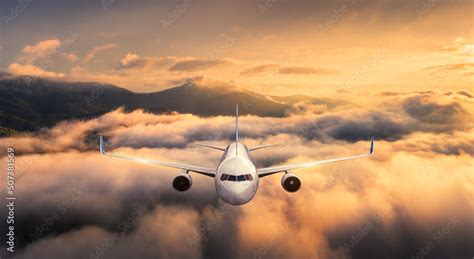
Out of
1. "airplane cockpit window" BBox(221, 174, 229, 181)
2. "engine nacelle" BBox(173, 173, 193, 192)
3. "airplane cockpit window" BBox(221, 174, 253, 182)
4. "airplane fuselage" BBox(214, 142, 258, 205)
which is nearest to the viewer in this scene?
"airplane fuselage" BBox(214, 142, 258, 205)

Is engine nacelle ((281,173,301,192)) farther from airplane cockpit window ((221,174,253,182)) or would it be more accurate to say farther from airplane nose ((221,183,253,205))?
airplane nose ((221,183,253,205))

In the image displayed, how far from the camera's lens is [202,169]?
38.3 meters

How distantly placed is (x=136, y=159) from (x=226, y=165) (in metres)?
16.1

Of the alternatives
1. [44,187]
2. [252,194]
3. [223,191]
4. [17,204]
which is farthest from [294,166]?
[44,187]

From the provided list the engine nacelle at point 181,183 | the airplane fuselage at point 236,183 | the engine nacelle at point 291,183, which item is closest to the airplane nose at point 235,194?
the airplane fuselage at point 236,183

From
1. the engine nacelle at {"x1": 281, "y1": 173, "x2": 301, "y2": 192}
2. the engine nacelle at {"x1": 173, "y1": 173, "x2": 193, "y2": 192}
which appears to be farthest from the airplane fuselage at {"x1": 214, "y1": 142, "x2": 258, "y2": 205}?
the engine nacelle at {"x1": 173, "y1": 173, "x2": 193, "y2": 192}

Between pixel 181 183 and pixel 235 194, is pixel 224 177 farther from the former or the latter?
pixel 181 183

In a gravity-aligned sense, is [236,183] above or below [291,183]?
above

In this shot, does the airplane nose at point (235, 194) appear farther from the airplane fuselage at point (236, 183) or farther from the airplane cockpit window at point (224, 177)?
the airplane cockpit window at point (224, 177)

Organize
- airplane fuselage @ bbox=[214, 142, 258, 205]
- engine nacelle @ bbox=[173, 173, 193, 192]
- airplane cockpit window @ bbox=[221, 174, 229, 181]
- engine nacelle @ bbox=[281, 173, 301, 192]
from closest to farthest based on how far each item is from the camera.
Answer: airplane fuselage @ bbox=[214, 142, 258, 205]
airplane cockpit window @ bbox=[221, 174, 229, 181]
engine nacelle @ bbox=[281, 173, 301, 192]
engine nacelle @ bbox=[173, 173, 193, 192]

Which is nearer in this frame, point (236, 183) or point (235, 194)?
point (235, 194)

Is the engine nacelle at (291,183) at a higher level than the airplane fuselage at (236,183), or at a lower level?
lower

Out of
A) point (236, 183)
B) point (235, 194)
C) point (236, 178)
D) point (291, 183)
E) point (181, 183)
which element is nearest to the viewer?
point (235, 194)

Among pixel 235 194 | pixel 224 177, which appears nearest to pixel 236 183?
pixel 235 194
